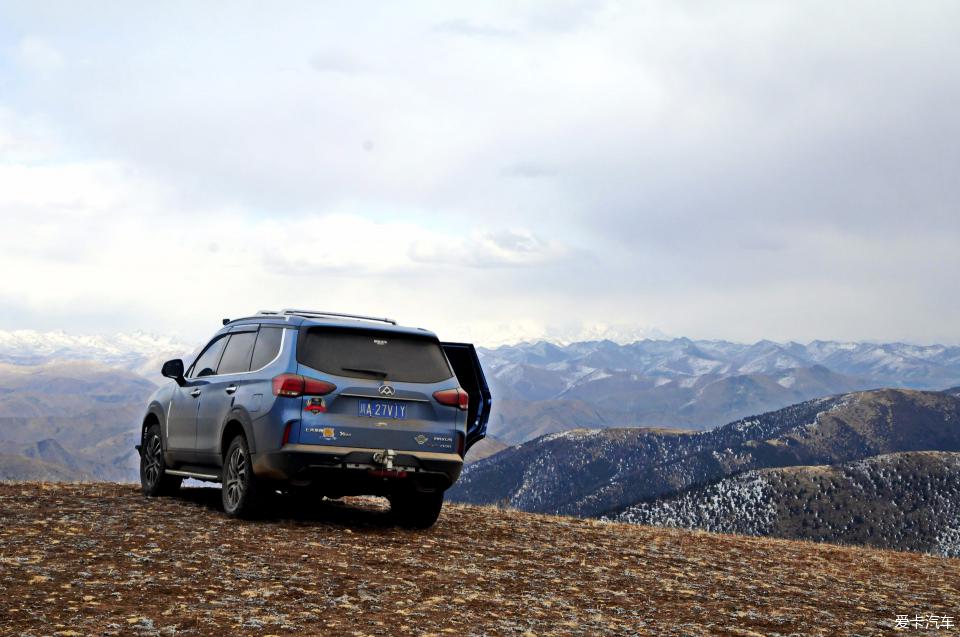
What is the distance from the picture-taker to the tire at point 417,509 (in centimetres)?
1270

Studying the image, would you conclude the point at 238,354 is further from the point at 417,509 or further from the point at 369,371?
the point at 417,509

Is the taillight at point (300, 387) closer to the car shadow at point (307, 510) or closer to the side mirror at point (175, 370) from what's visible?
the car shadow at point (307, 510)

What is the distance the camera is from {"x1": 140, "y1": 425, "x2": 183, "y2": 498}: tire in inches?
575

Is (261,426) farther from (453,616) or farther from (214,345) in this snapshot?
(453,616)

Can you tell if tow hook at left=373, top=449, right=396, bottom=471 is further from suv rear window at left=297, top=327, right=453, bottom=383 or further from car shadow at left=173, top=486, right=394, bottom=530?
car shadow at left=173, top=486, right=394, bottom=530

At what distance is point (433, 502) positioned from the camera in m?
12.7

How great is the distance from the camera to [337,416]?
11617mm

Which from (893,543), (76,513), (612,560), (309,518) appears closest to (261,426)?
(309,518)

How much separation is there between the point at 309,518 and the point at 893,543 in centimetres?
20251

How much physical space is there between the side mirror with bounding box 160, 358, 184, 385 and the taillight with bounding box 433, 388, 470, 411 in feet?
13.9

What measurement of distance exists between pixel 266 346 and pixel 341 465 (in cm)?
204

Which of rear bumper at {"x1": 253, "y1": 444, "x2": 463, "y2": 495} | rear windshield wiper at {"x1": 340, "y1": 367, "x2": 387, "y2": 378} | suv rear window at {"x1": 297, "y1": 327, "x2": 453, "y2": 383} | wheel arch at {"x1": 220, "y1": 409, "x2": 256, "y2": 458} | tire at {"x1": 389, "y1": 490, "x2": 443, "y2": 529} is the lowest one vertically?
tire at {"x1": 389, "y1": 490, "x2": 443, "y2": 529}

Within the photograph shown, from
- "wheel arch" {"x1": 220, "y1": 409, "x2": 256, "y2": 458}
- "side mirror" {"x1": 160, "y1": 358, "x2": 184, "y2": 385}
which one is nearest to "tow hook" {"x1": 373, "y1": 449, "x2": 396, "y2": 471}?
"wheel arch" {"x1": 220, "y1": 409, "x2": 256, "y2": 458}

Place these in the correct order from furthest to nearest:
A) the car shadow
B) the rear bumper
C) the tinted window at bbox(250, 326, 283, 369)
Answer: the car shadow, the tinted window at bbox(250, 326, 283, 369), the rear bumper
